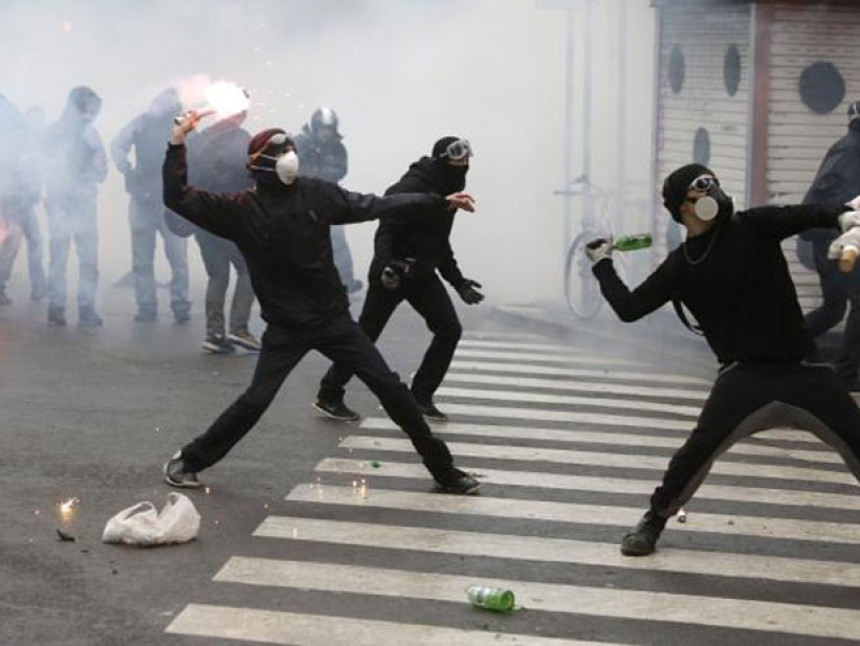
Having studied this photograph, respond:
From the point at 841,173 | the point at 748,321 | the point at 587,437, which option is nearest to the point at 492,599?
the point at 748,321

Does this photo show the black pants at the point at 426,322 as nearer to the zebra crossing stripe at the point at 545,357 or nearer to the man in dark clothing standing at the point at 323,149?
the zebra crossing stripe at the point at 545,357

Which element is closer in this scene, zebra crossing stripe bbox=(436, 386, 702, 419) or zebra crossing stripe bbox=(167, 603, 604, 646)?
zebra crossing stripe bbox=(167, 603, 604, 646)

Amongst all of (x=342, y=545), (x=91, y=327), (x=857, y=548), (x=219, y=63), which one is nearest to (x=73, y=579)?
(x=342, y=545)

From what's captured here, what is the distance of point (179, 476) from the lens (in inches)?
326

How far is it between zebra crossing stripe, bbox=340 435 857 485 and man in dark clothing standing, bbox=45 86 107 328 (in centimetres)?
491

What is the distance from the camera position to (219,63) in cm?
1897

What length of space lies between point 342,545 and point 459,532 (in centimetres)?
54

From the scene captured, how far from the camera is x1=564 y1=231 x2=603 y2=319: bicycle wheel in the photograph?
14.5 metres

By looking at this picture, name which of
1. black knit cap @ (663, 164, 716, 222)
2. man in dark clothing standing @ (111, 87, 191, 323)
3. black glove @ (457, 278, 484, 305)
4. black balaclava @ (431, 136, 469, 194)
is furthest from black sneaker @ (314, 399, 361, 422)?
man in dark clothing standing @ (111, 87, 191, 323)

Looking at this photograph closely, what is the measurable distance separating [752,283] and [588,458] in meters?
2.58

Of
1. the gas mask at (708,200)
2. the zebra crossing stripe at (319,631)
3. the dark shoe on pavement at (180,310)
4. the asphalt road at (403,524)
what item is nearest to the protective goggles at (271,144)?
the asphalt road at (403,524)

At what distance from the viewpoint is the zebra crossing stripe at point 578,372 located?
39.5 ft

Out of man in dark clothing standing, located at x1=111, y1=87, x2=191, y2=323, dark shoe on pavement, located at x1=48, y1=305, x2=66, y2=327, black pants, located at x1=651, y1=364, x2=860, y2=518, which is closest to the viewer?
black pants, located at x1=651, y1=364, x2=860, y2=518

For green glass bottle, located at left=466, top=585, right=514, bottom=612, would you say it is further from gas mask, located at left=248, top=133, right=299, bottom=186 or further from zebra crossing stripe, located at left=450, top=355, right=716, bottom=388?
zebra crossing stripe, located at left=450, top=355, right=716, bottom=388
